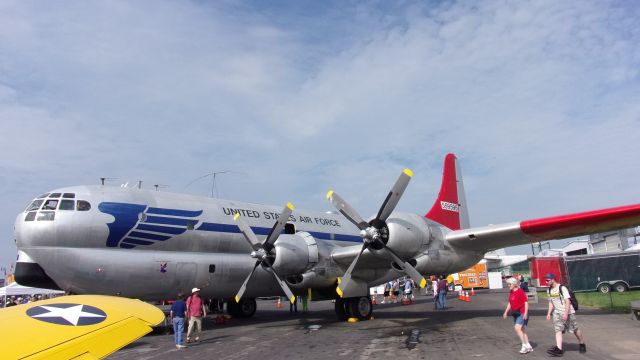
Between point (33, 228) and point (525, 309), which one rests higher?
point (33, 228)

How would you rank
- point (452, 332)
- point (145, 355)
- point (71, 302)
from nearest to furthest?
1. point (71, 302)
2. point (145, 355)
3. point (452, 332)

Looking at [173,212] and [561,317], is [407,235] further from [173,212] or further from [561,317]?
[173,212]

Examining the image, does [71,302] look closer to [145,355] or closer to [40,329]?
[40,329]

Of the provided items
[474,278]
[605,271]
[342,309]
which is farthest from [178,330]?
[474,278]

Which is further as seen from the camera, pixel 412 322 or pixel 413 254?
pixel 412 322

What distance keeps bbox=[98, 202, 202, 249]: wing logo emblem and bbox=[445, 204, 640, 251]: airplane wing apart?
9049 mm

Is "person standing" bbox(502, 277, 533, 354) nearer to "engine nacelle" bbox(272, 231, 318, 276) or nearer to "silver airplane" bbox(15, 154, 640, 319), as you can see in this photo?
"silver airplane" bbox(15, 154, 640, 319)

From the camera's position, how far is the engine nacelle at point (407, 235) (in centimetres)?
1399

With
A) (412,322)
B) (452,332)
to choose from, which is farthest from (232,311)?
(452,332)

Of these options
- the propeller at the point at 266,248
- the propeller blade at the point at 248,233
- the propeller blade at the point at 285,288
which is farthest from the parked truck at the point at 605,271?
the propeller blade at the point at 248,233

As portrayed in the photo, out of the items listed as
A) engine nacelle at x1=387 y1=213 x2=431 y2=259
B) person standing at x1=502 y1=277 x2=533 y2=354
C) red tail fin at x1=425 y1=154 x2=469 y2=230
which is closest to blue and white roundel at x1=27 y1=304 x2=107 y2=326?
person standing at x1=502 y1=277 x2=533 y2=354

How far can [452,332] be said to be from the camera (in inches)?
508

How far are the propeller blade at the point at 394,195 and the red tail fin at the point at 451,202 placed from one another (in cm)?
685

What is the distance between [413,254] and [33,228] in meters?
11.2
